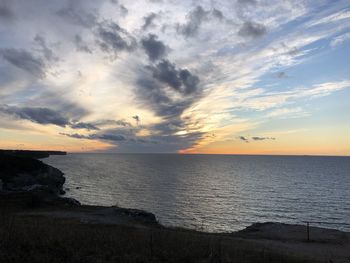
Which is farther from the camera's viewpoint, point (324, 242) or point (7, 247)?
point (324, 242)

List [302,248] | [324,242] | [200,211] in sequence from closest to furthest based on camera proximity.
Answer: [302,248], [324,242], [200,211]

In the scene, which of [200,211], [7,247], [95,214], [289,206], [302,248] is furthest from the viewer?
[289,206]

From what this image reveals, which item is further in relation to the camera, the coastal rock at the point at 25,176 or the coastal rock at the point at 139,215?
the coastal rock at the point at 25,176

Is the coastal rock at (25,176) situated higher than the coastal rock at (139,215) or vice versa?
the coastal rock at (25,176)

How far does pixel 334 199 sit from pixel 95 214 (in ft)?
175

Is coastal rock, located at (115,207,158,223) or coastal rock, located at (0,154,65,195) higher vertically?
coastal rock, located at (0,154,65,195)

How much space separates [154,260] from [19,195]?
48.5 meters

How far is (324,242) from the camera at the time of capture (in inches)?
1277

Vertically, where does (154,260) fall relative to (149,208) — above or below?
above

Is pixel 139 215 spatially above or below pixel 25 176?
below

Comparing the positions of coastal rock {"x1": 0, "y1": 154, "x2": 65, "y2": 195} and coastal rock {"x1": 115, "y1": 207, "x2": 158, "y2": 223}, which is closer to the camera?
coastal rock {"x1": 115, "y1": 207, "x2": 158, "y2": 223}

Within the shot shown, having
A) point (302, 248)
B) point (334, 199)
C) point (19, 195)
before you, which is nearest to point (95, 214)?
point (19, 195)

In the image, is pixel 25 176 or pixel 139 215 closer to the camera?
pixel 139 215

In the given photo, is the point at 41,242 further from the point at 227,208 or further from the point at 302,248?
the point at 227,208
